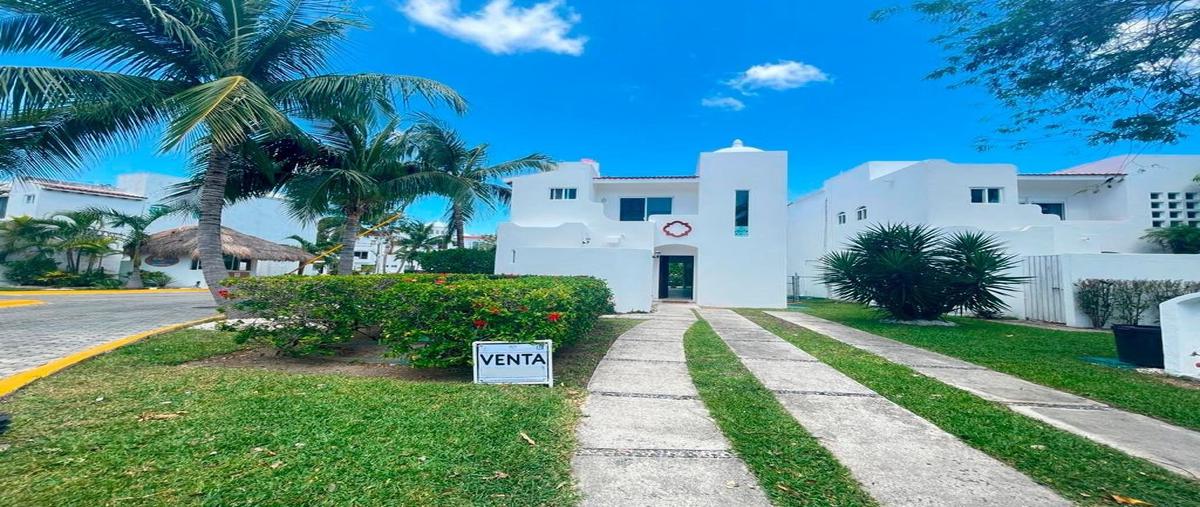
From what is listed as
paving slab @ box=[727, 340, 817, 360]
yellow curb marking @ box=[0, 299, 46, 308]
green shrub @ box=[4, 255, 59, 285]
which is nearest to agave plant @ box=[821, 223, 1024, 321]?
paving slab @ box=[727, 340, 817, 360]

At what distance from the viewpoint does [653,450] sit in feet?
10.1

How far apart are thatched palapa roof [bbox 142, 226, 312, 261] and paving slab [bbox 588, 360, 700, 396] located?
23.8m

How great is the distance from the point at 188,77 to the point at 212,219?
2.78 metres

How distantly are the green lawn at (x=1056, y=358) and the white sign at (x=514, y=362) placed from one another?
227 inches

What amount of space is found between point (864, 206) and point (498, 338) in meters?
20.9

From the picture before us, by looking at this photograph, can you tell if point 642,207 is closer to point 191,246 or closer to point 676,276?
point 676,276

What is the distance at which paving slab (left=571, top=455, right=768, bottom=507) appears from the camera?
2.41m

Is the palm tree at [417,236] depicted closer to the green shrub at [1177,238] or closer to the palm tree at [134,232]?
the palm tree at [134,232]

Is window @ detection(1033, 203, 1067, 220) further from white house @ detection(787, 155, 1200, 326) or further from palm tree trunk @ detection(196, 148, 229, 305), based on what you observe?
palm tree trunk @ detection(196, 148, 229, 305)

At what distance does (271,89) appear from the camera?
891 centimetres

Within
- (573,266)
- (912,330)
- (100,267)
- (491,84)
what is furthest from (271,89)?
(100,267)

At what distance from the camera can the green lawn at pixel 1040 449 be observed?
2.58 m

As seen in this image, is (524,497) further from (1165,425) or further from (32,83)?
(32,83)

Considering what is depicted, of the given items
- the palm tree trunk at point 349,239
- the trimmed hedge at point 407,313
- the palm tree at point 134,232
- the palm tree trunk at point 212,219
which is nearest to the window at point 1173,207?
the trimmed hedge at point 407,313
